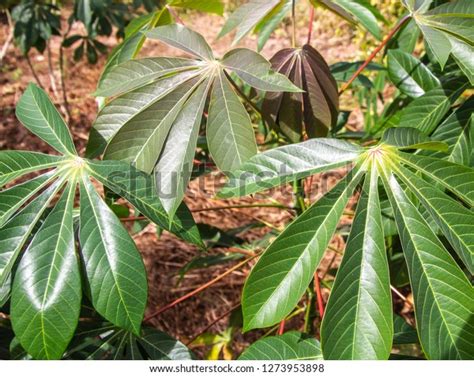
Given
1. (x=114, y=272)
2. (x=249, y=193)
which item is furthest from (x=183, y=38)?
(x=114, y=272)

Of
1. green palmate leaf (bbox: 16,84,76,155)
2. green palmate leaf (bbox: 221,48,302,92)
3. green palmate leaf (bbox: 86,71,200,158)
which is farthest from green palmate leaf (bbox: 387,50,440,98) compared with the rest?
green palmate leaf (bbox: 16,84,76,155)

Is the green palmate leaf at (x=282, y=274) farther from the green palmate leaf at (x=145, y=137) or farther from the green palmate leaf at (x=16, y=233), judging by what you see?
the green palmate leaf at (x=16, y=233)

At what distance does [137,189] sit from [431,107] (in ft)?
2.10

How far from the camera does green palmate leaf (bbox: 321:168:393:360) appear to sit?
704 mm

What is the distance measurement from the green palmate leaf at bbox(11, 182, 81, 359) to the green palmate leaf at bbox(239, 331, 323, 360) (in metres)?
0.31

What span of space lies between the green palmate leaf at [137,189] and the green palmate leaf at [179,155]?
0.06 ft

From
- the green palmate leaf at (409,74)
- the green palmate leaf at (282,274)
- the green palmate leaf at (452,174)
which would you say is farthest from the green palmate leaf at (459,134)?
the green palmate leaf at (282,274)

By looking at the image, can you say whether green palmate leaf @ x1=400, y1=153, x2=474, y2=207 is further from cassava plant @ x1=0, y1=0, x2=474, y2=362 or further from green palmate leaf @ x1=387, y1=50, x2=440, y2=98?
green palmate leaf @ x1=387, y1=50, x2=440, y2=98

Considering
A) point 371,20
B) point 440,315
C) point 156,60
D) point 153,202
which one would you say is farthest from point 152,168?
point 371,20

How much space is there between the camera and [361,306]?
2.36 ft

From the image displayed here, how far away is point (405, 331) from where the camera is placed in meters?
0.97

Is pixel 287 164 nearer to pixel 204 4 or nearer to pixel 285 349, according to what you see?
pixel 285 349

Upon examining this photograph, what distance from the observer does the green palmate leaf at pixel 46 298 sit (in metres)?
0.74

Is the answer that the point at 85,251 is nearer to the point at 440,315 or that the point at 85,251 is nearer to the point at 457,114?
the point at 440,315
